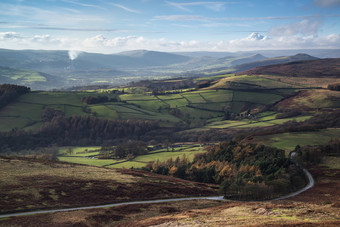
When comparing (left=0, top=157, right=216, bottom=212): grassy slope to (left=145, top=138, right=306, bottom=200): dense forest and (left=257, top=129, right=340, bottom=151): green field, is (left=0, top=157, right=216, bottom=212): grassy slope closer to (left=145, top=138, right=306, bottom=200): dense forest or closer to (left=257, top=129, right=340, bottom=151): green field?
(left=145, top=138, right=306, bottom=200): dense forest

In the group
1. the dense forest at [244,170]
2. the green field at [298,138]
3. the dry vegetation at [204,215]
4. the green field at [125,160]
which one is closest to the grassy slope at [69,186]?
the dry vegetation at [204,215]

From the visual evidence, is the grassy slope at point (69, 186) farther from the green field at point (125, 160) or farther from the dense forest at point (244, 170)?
the green field at point (125, 160)

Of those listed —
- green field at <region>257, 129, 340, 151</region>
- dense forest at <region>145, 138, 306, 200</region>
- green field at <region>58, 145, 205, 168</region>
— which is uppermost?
green field at <region>257, 129, 340, 151</region>

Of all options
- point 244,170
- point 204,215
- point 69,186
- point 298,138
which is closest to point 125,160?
point 244,170

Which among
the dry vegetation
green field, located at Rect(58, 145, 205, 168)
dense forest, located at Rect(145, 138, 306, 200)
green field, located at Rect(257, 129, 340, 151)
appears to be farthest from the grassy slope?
green field, located at Rect(257, 129, 340, 151)

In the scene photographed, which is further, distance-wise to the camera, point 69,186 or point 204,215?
point 69,186

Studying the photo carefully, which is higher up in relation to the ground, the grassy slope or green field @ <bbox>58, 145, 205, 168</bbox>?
the grassy slope

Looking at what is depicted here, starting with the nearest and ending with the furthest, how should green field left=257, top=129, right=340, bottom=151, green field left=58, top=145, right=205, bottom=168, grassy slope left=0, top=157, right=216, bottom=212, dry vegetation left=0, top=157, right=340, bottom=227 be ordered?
dry vegetation left=0, top=157, right=340, bottom=227 → grassy slope left=0, top=157, right=216, bottom=212 → green field left=257, top=129, right=340, bottom=151 → green field left=58, top=145, right=205, bottom=168

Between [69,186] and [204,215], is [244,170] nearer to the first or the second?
[204,215]
